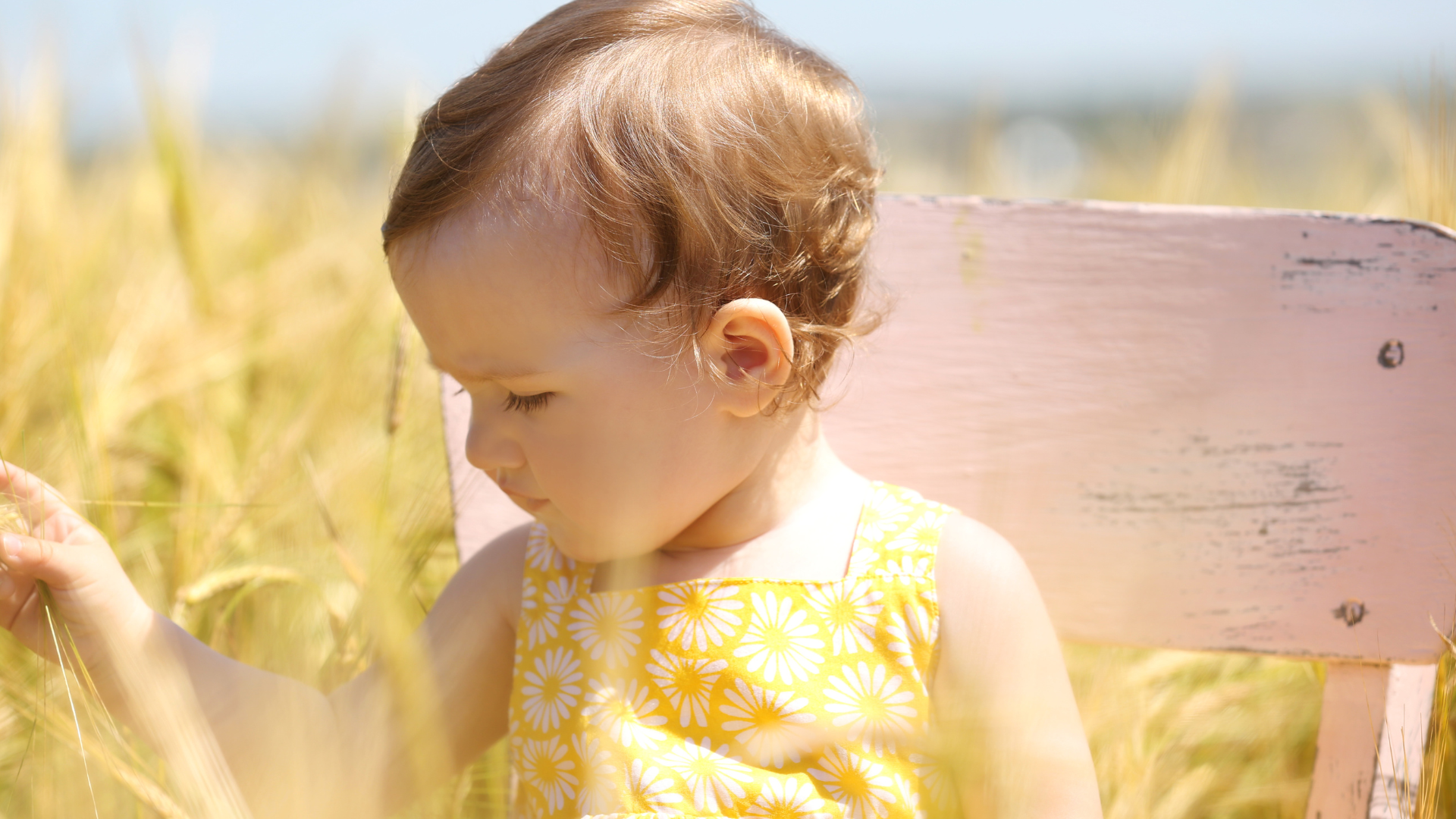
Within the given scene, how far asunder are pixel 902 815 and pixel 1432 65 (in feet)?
2.59

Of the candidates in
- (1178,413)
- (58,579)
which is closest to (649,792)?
(58,579)

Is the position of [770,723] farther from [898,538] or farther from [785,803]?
[898,538]

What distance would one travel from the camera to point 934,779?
2.38 ft

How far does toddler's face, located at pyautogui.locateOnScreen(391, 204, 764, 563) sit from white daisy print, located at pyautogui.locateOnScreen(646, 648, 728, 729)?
0.09m

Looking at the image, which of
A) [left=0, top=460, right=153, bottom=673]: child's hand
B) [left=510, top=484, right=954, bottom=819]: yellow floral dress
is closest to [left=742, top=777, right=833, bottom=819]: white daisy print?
[left=510, top=484, right=954, bottom=819]: yellow floral dress

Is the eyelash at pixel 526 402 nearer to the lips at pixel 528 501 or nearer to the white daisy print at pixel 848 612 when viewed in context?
the lips at pixel 528 501

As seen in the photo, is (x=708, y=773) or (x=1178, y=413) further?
(x=1178, y=413)

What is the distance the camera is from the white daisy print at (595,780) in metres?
0.71

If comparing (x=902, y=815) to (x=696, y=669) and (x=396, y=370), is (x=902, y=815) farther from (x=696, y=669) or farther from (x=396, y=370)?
(x=396, y=370)

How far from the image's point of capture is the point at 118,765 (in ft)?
2.03

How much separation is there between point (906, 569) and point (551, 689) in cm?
28

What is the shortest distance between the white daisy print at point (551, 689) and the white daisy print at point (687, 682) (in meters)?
0.07

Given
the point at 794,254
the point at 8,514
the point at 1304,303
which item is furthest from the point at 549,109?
the point at 1304,303

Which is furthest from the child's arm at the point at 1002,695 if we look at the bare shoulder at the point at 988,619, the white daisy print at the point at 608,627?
the white daisy print at the point at 608,627
